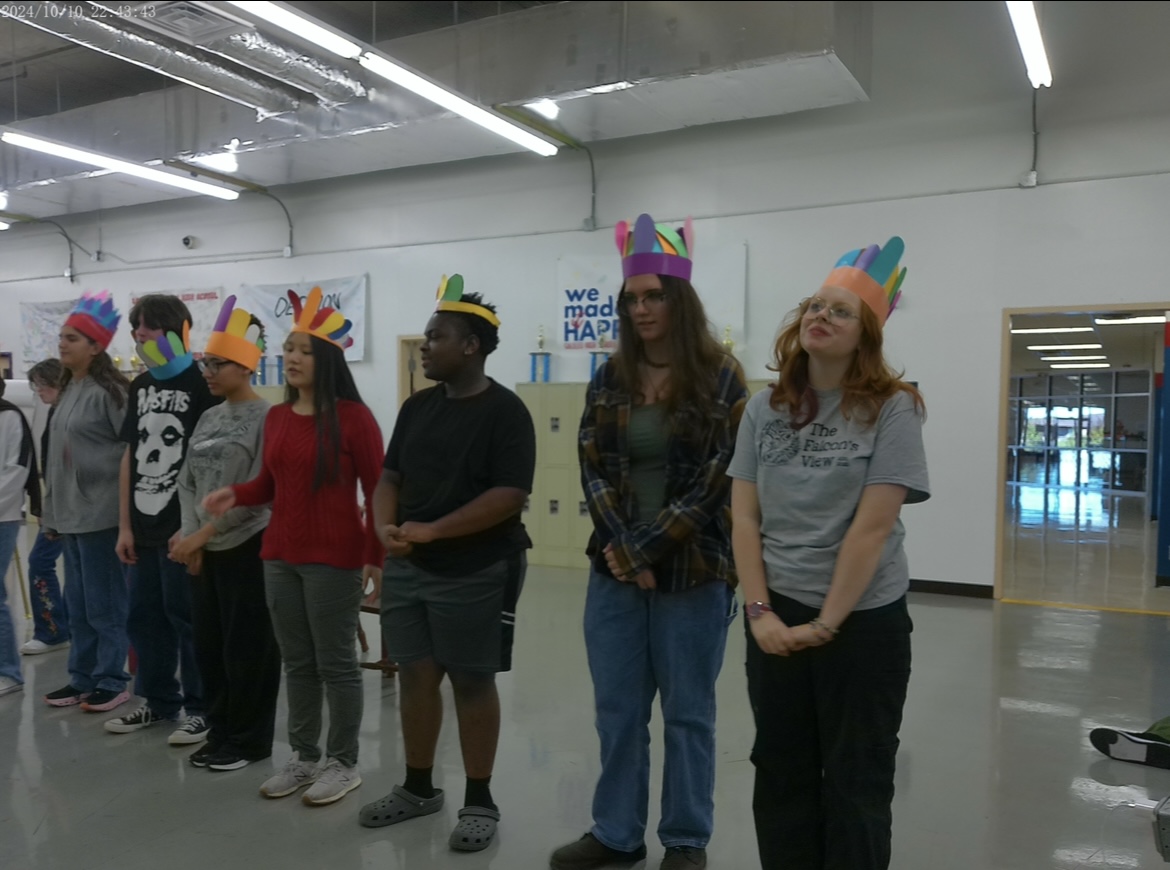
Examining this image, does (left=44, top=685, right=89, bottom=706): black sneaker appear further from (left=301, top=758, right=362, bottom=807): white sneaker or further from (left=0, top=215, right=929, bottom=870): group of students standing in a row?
(left=301, top=758, right=362, bottom=807): white sneaker

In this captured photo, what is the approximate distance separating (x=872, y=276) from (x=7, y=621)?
3.59 m

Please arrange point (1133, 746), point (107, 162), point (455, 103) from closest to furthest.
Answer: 1. point (1133, 746)
2. point (455, 103)
3. point (107, 162)

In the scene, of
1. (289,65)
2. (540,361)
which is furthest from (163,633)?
(540,361)

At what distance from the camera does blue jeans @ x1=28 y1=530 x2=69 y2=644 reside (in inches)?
169

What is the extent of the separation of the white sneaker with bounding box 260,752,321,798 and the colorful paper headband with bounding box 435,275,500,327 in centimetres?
144

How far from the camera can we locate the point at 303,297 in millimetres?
8844

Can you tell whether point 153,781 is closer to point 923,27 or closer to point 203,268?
point 923,27

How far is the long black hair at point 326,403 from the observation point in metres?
2.56

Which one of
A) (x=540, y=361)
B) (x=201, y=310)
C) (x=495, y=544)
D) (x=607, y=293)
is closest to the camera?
(x=495, y=544)

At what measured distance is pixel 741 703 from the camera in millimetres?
3607

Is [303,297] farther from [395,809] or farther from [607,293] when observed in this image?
[395,809]

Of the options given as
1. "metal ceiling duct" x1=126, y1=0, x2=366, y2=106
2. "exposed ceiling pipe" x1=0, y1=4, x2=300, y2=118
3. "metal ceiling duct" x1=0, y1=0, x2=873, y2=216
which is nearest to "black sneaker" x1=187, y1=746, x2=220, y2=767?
"metal ceiling duct" x1=0, y1=0, x2=873, y2=216

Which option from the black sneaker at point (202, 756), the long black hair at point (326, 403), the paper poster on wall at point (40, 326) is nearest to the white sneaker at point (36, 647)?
the black sneaker at point (202, 756)

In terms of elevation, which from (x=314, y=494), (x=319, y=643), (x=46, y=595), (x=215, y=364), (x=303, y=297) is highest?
(x=303, y=297)
